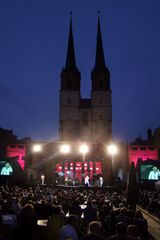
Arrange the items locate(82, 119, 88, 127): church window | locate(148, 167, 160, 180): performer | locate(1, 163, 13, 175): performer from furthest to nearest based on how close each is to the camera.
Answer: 1. locate(82, 119, 88, 127): church window
2. locate(1, 163, 13, 175): performer
3. locate(148, 167, 160, 180): performer

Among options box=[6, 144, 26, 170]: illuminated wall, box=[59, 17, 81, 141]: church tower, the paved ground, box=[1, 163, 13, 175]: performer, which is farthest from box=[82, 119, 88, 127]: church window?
the paved ground

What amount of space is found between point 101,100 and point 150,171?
3397 cm

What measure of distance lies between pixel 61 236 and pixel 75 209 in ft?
18.9

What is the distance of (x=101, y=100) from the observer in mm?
75250

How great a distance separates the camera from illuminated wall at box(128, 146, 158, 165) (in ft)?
184

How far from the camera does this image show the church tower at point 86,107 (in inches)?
2874

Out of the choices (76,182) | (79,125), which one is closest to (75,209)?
(76,182)

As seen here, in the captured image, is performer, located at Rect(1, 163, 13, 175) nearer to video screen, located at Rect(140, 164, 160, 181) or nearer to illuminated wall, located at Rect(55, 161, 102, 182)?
illuminated wall, located at Rect(55, 161, 102, 182)

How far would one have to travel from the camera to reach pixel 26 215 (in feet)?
18.5

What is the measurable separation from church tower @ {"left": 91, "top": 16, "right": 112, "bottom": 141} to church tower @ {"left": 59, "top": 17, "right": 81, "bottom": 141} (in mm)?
4027

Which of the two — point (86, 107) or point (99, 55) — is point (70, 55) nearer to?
point (99, 55)

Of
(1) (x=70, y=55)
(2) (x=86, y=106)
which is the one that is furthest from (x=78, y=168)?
(1) (x=70, y=55)

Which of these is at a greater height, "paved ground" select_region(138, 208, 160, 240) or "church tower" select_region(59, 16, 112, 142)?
"church tower" select_region(59, 16, 112, 142)

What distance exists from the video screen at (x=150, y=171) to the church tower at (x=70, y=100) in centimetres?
3021
